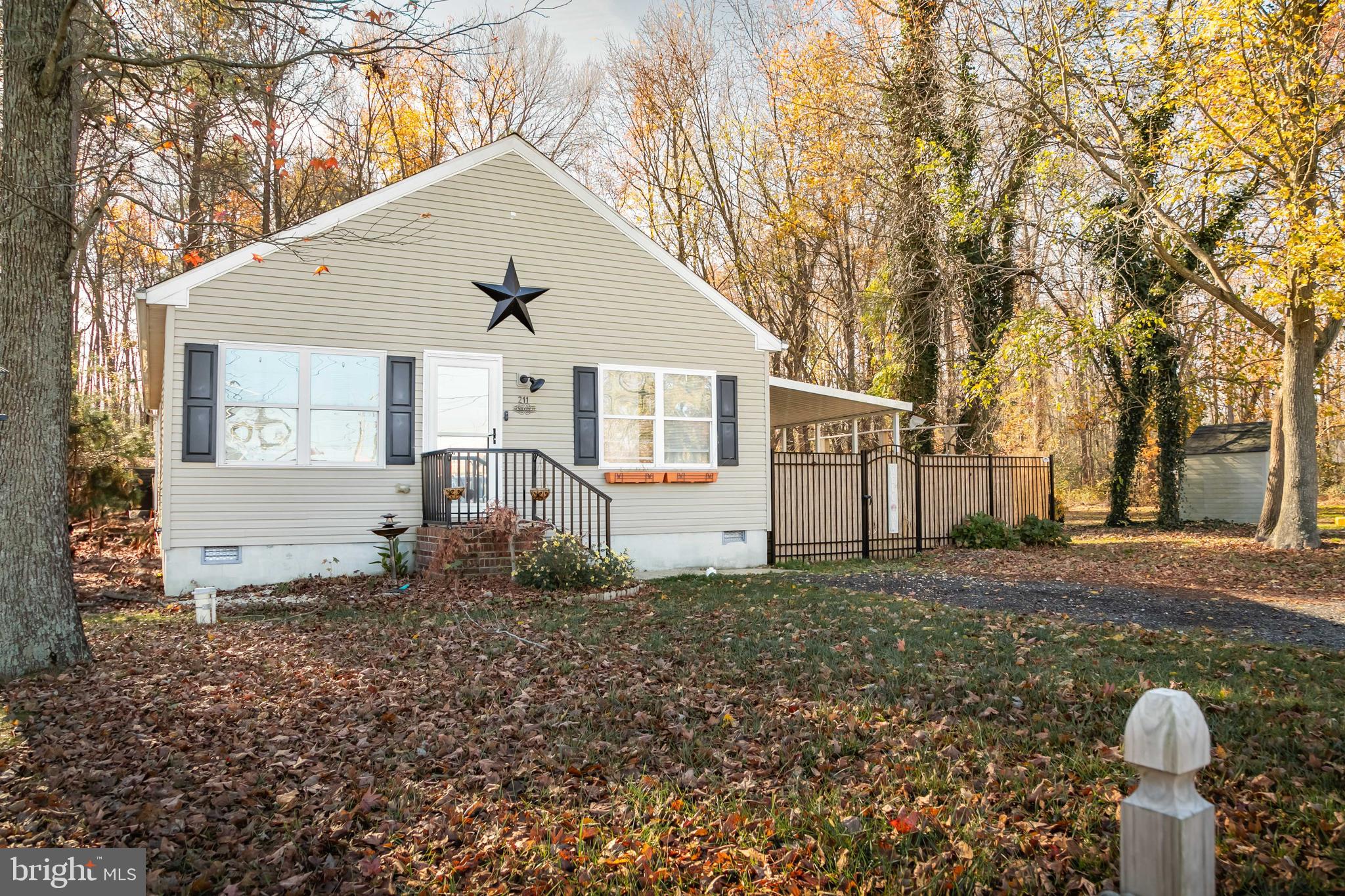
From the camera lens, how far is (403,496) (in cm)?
1059

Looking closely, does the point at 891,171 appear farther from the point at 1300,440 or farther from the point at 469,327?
the point at 469,327

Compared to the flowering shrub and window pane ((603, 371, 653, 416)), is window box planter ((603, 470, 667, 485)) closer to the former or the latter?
window pane ((603, 371, 653, 416))

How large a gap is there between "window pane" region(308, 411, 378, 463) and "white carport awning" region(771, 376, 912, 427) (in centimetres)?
629

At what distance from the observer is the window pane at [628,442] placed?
11789 millimetres

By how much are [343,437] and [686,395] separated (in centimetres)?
486

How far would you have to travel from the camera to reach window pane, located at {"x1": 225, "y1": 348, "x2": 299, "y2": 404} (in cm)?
973

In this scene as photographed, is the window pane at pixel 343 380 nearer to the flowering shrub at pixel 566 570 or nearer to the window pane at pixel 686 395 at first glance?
the flowering shrub at pixel 566 570

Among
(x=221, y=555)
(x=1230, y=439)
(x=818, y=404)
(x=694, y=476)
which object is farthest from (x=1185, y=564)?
(x=221, y=555)

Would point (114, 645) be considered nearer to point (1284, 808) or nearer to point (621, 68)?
point (1284, 808)

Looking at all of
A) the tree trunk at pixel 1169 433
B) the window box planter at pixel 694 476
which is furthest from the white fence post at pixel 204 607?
the tree trunk at pixel 1169 433

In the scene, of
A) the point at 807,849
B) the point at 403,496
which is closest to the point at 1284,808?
the point at 807,849

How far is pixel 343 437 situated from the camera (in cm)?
1030

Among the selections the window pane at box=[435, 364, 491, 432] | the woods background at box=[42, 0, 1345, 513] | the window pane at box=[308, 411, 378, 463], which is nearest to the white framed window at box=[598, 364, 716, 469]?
the window pane at box=[435, 364, 491, 432]

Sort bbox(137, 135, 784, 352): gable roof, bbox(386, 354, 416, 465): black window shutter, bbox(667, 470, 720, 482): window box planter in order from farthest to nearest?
bbox(667, 470, 720, 482): window box planter < bbox(386, 354, 416, 465): black window shutter < bbox(137, 135, 784, 352): gable roof
